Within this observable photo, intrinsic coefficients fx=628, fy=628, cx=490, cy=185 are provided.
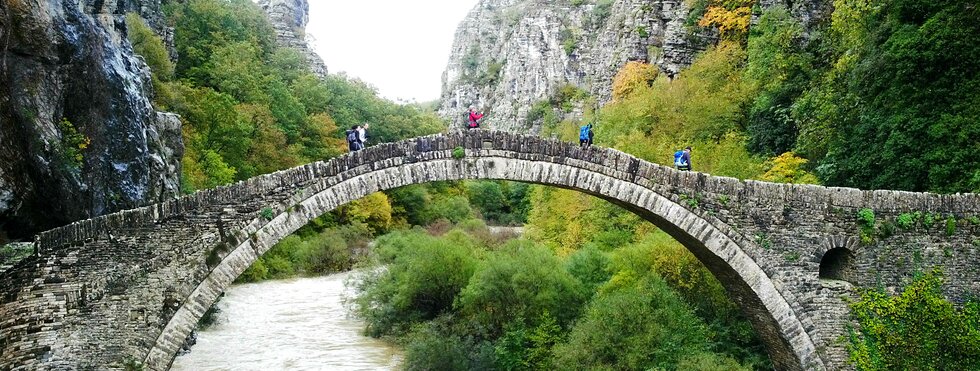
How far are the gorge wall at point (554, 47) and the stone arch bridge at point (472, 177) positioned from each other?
14.0 metres

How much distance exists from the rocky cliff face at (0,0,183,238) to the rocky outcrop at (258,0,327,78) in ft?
170

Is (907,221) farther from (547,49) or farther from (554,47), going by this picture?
(547,49)

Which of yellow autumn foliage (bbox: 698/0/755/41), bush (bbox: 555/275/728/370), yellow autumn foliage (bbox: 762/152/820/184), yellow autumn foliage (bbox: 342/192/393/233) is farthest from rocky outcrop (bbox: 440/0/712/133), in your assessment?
bush (bbox: 555/275/728/370)

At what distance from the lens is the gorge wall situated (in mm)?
28266

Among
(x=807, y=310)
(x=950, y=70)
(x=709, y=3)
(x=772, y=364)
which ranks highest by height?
(x=709, y=3)

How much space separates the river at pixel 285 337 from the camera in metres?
17.5

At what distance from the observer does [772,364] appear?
466 inches

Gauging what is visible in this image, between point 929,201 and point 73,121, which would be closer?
point 73,121

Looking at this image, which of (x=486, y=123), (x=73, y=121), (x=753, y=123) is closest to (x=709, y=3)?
(x=753, y=123)

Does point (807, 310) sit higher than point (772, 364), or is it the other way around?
point (807, 310)

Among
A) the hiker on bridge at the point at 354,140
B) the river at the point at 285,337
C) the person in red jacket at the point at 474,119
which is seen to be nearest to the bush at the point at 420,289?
the river at the point at 285,337

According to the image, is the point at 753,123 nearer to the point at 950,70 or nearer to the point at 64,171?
the point at 950,70

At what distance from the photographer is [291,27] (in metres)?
65.2

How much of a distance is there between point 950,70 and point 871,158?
88.5 inches
